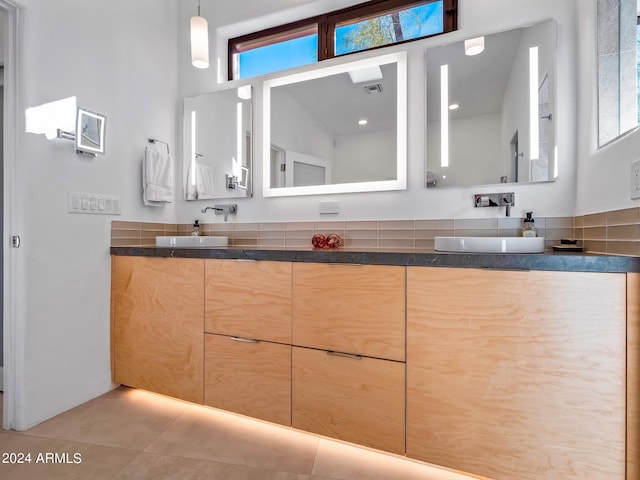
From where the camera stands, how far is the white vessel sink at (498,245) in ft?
4.06

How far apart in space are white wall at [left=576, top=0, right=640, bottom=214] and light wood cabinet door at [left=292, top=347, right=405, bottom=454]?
0.98m

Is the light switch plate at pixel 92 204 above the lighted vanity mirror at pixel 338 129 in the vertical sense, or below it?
below

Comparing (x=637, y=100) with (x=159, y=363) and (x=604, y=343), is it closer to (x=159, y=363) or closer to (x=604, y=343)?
(x=604, y=343)

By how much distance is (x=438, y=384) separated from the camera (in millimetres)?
1170

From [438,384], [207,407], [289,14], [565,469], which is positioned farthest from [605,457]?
[289,14]

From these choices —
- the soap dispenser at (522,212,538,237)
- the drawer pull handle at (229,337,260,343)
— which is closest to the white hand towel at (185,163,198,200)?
the drawer pull handle at (229,337,260,343)

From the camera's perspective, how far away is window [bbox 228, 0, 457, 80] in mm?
1857

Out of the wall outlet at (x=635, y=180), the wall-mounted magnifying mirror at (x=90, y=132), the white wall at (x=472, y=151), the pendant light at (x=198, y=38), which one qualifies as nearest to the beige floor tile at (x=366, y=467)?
the wall outlet at (x=635, y=180)

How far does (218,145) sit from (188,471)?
1876 millimetres

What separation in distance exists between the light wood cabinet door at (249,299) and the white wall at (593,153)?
1.24 metres

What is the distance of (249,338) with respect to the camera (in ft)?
4.92

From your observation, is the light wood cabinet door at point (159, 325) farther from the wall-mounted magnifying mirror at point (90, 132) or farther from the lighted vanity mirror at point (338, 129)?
the lighted vanity mirror at point (338, 129)

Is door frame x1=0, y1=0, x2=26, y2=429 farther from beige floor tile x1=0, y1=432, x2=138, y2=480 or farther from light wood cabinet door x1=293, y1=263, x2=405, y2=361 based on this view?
light wood cabinet door x1=293, y1=263, x2=405, y2=361

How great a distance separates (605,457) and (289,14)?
2624 mm
